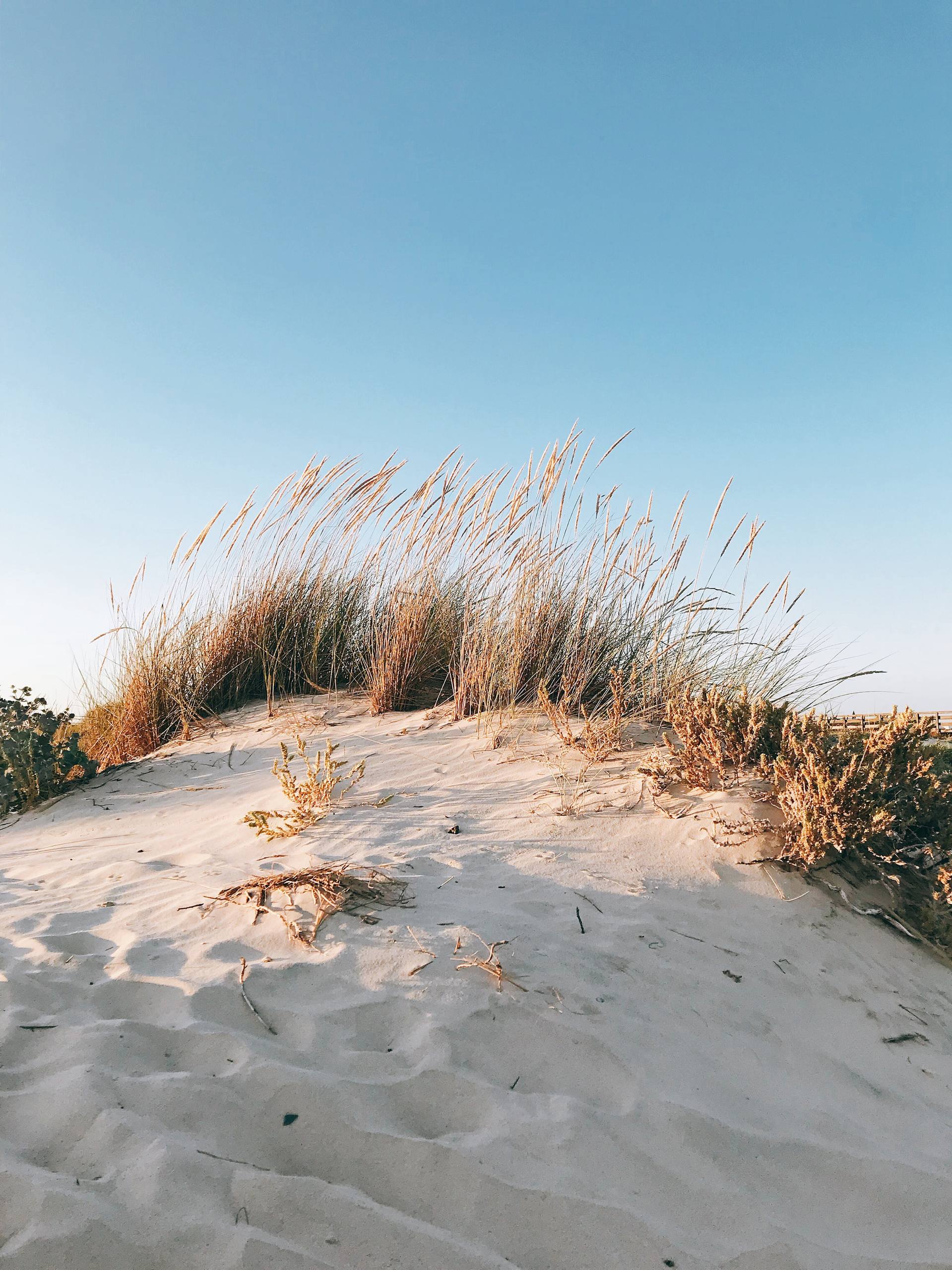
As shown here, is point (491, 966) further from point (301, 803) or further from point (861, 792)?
point (861, 792)

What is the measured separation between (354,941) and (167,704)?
4.61 meters

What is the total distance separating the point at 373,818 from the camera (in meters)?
3.44

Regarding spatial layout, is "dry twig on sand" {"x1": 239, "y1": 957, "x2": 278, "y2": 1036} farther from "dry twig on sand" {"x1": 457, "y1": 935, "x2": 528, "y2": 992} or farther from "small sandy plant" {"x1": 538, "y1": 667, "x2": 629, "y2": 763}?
"small sandy plant" {"x1": 538, "y1": 667, "x2": 629, "y2": 763}

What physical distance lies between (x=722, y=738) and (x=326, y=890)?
1.90 metres

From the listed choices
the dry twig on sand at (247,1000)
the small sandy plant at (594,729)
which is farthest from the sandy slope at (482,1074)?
the small sandy plant at (594,729)

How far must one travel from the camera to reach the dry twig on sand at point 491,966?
84.2 inches

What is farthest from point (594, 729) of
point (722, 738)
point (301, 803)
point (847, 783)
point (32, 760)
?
point (32, 760)

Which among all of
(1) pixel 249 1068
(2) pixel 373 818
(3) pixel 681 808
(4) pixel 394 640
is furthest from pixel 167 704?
(1) pixel 249 1068

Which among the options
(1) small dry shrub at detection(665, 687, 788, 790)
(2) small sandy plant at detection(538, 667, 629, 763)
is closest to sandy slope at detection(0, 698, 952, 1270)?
(1) small dry shrub at detection(665, 687, 788, 790)

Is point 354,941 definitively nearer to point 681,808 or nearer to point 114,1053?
point 114,1053

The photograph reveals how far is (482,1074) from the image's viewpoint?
182cm

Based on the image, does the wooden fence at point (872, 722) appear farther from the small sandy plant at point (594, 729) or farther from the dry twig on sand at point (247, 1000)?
the dry twig on sand at point (247, 1000)

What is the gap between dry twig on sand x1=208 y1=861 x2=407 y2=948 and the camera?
8.28 feet

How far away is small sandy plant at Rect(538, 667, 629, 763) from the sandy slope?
795 mm
